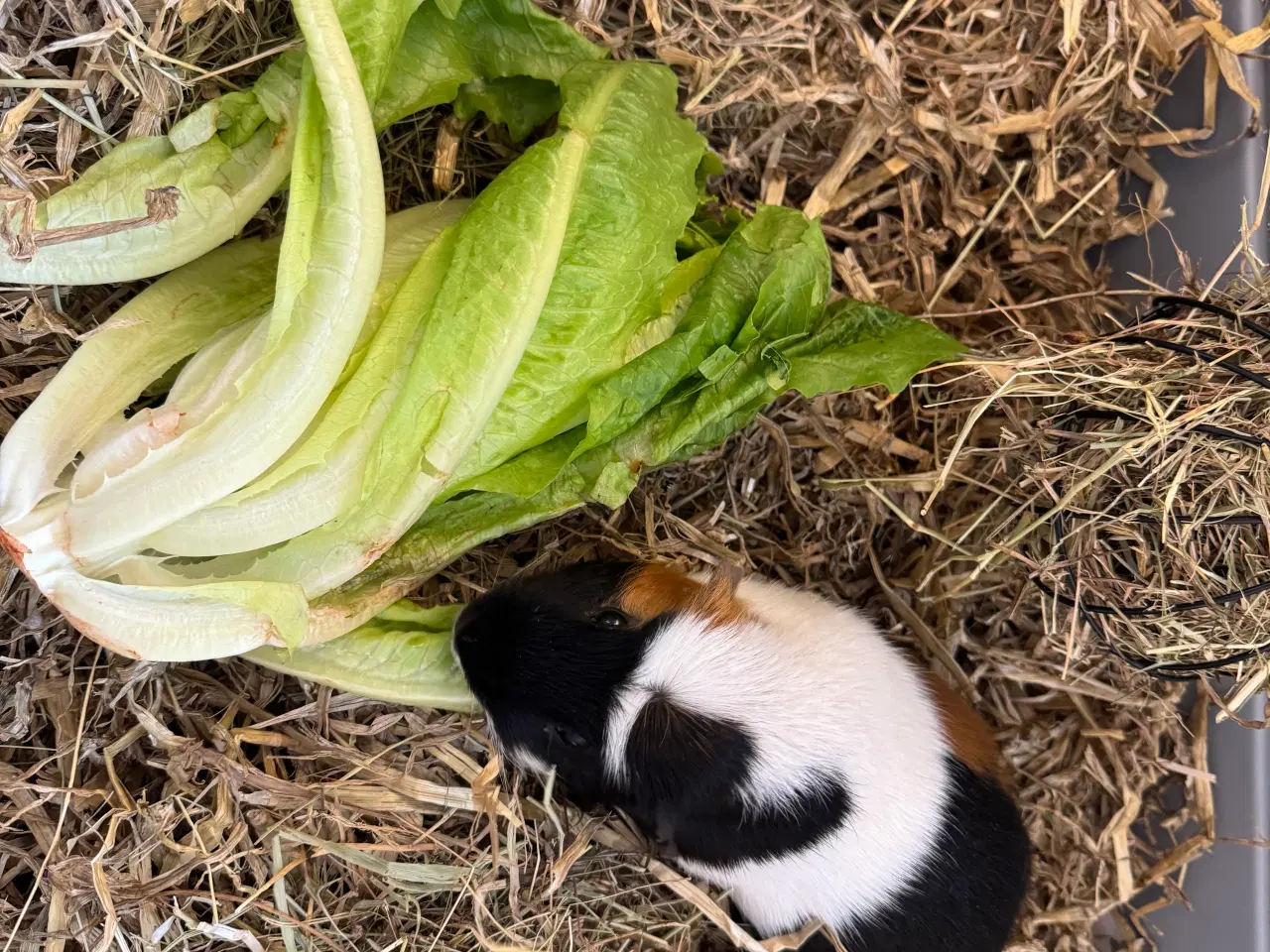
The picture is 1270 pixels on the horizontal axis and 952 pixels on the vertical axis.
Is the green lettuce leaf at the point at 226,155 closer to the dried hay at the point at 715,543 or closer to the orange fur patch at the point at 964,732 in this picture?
the dried hay at the point at 715,543

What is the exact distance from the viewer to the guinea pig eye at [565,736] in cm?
198

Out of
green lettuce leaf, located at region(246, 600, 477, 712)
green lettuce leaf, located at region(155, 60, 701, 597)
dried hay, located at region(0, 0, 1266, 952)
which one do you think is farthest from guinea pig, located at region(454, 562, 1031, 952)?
green lettuce leaf, located at region(155, 60, 701, 597)

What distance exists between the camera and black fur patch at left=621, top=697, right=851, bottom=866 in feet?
6.23

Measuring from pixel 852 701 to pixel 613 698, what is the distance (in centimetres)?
53

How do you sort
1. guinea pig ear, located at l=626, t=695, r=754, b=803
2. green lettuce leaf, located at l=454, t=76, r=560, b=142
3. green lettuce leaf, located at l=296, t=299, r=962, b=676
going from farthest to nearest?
1. green lettuce leaf, located at l=454, t=76, r=560, b=142
2. green lettuce leaf, located at l=296, t=299, r=962, b=676
3. guinea pig ear, located at l=626, t=695, r=754, b=803

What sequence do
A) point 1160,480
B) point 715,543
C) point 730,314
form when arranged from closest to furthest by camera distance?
point 1160,480 < point 730,314 < point 715,543

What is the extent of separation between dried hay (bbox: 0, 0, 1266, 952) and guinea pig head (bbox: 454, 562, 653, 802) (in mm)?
233

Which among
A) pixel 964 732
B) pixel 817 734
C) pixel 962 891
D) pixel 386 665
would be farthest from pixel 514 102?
pixel 962 891

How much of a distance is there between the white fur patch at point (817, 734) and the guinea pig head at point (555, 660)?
5 cm

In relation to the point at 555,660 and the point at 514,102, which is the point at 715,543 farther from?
the point at 514,102

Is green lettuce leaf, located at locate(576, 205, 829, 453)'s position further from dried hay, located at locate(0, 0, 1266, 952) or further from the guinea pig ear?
the guinea pig ear

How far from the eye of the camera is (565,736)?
2004 millimetres

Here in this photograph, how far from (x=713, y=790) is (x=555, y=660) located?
1.41 feet

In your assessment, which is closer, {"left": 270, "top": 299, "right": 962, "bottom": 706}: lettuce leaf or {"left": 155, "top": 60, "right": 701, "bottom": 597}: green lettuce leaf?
{"left": 155, "top": 60, "right": 701, "bottom": 597}: green lettuce leaf
